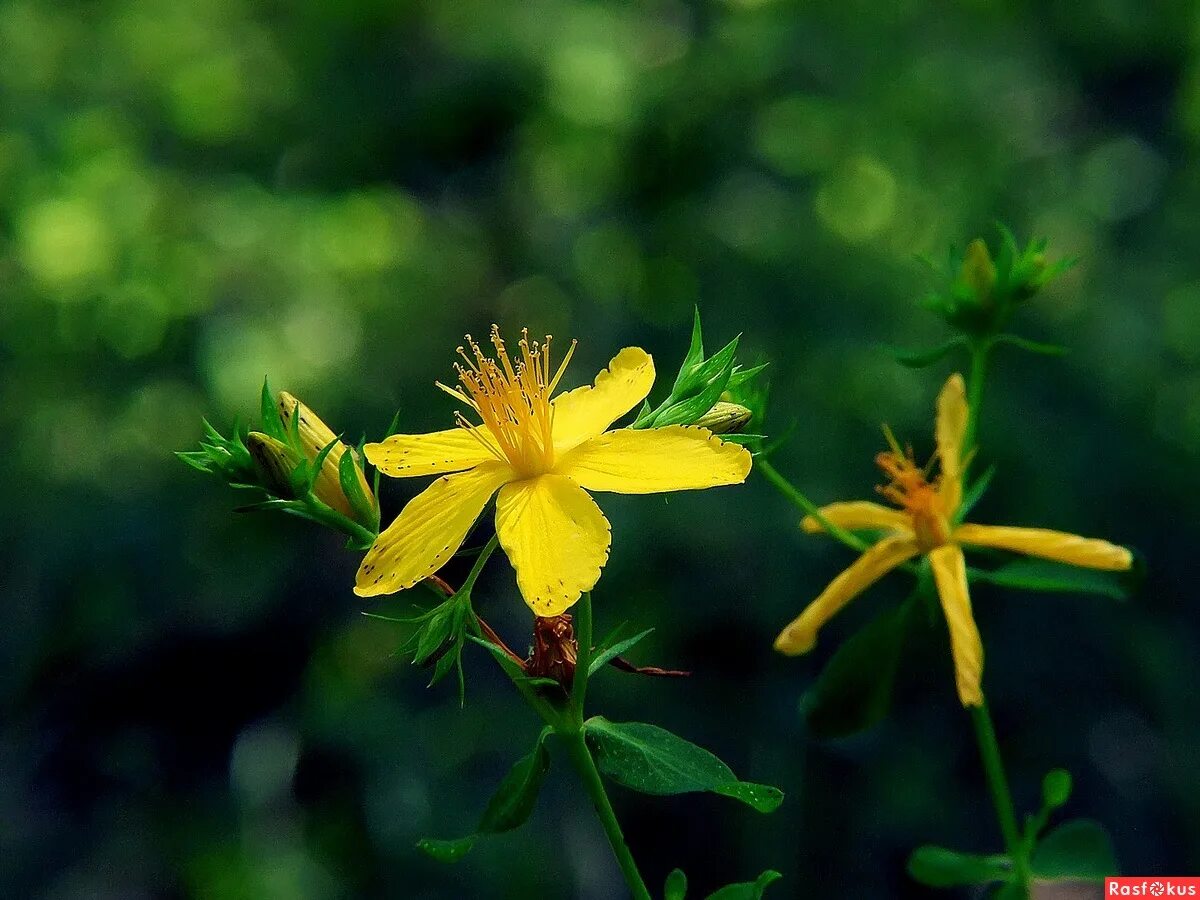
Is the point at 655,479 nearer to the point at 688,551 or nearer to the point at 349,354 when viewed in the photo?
the point at 688,551

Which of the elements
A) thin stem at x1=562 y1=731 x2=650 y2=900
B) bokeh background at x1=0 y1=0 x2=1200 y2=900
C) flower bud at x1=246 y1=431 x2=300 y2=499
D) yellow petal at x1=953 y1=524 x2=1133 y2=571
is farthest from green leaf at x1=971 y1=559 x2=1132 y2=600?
bokeh background at x1=0 y1=0 x2=1200 y2=900

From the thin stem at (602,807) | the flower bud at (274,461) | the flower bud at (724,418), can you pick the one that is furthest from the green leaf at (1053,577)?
the flower bud at (274,461)

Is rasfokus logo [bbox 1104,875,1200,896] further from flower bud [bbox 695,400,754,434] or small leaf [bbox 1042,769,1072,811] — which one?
flower bud [bbox 695,400,754,434]

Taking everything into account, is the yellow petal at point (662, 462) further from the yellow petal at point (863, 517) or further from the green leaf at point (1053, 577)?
the green leaf at point (1053, 577)

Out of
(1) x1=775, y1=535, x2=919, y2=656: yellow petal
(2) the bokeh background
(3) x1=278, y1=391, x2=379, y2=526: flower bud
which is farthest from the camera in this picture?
(2) the bokeh background

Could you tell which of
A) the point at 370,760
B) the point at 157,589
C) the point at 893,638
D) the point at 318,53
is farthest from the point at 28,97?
the point at 893,638
